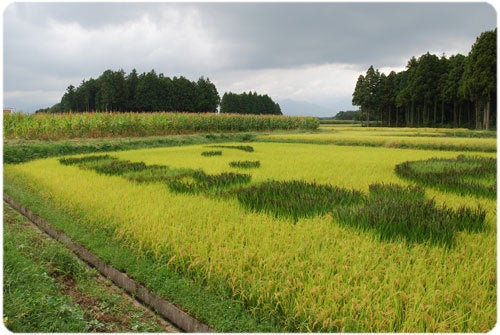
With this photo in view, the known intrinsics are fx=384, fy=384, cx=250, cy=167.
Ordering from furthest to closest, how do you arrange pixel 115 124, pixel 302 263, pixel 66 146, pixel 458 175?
pixel 115 124, pixel 66 146, pixel 458 175, pixel 302 263

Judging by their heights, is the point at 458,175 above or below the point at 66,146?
below

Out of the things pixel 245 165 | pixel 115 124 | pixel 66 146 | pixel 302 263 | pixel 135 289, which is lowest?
pixel 135 289

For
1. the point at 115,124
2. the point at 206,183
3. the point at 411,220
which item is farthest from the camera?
the point at 115,124

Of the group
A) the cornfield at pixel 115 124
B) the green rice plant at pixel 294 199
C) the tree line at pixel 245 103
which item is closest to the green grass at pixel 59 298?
the green rice plant at pixel 294 199

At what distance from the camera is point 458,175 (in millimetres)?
7719

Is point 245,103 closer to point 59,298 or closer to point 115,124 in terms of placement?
point 115,124

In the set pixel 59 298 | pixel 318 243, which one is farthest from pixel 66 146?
pixel 318 243

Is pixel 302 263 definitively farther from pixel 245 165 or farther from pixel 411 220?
pixel 245 165

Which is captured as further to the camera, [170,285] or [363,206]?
[363,206]

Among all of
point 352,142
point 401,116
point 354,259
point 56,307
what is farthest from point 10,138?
point 401,116

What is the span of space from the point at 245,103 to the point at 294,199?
81467mm

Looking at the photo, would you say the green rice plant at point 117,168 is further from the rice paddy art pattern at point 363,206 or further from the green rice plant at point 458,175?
the green rice plant at point 458,175

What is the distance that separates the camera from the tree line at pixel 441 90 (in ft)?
103

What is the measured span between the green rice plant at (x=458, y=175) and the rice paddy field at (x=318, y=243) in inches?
1.9
